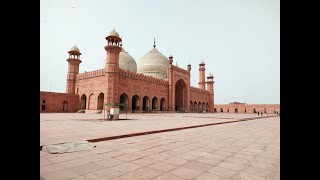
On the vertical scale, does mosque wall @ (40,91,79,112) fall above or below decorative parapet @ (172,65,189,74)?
below

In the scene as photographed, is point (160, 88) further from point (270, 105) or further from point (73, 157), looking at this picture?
point (270, 105)

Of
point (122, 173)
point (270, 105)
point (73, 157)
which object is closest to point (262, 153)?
point (122, 173)

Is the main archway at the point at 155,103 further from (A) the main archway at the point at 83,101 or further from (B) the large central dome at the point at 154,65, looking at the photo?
(A) the main archway at the point at 83,101

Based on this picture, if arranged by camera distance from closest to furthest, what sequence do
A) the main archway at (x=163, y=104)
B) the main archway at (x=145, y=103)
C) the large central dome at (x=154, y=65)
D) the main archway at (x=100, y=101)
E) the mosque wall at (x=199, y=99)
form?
the main archway at (x=100, y=101)
the main archway at (x=145, y=103)
the main archway at (x=163, y=104)
the large central dome at (x=154, y=65)
the mosque wall at (x=199, y=99)

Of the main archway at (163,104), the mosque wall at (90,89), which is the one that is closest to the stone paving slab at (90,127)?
the mosque wall at (90,89)

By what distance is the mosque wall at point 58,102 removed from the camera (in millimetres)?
21422

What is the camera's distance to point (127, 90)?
77.9 ft

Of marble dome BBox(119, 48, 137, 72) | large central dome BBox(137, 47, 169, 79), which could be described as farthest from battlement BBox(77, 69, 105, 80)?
large central dome BBox(137, 47, 169, 79)

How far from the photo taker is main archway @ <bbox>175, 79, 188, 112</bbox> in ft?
114

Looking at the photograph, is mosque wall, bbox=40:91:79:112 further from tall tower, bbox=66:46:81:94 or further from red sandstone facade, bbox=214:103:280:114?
red sandstone facade, bbox=214:103:280:114

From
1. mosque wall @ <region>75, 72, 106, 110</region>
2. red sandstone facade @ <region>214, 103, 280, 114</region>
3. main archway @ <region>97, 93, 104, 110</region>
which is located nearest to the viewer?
mosque wall @ <region>75, 72, 106, 110</region>

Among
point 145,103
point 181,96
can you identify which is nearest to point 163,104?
point 145,103
